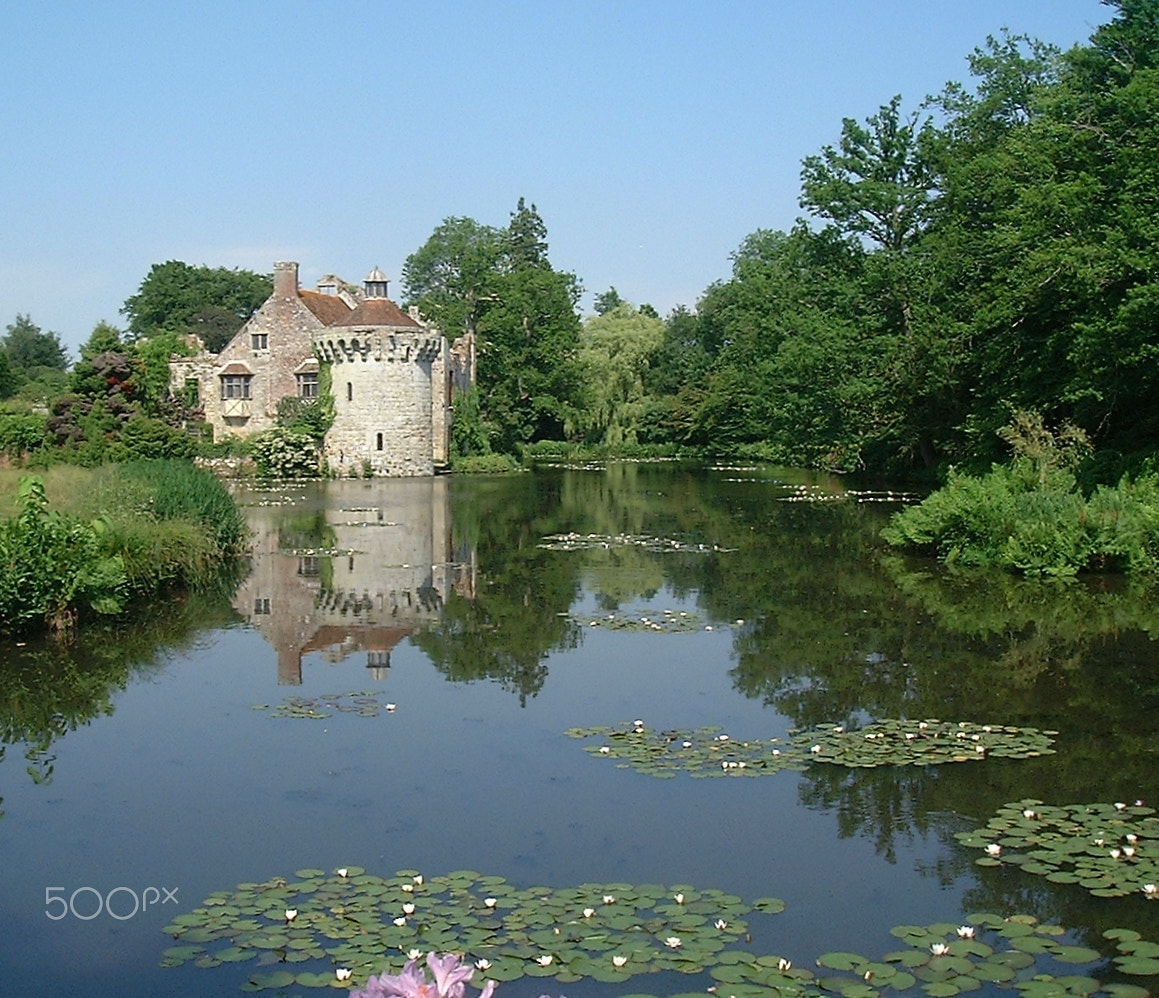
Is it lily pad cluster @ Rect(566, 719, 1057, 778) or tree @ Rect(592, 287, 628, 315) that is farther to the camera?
tree @ Rect(592, 287, 628, 315)

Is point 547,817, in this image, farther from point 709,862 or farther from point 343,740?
point 343,740

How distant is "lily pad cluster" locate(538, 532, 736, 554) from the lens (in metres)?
23.8

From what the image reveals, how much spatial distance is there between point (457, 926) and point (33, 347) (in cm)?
10723

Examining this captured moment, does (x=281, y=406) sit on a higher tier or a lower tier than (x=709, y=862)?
higher

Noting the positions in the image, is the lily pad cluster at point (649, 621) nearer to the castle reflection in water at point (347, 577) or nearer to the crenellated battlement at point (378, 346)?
A: the castle reflection in water at point (347, 577)

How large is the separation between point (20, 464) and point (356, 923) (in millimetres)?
28861

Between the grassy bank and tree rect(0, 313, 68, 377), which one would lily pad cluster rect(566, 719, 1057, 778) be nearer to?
the grassy bank

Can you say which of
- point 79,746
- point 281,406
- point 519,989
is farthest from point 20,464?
point 519,989

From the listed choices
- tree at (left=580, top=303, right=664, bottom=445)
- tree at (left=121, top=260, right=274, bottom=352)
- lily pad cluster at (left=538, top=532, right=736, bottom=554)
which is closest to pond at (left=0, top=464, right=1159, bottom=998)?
lily pad cluster at (left=538, top=532, right=736, bottom=554)

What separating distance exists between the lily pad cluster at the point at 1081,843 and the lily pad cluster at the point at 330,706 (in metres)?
5.53

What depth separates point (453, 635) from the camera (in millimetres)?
15148

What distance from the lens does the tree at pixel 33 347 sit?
338ft

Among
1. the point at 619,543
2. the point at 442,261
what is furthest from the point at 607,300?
the point at 619,543

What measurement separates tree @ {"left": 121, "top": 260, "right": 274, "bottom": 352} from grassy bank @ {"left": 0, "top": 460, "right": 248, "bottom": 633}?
66137 mm
